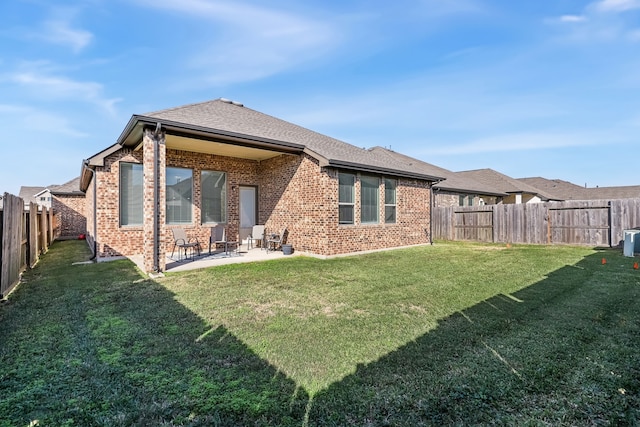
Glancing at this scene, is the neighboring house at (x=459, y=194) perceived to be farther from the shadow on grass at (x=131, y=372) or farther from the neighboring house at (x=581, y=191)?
the shadow on grass at (x=131, y=372)

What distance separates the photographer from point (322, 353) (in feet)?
10.6

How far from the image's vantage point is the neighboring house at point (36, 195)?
3086cm

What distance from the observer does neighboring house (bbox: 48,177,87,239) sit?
19391 millimetres

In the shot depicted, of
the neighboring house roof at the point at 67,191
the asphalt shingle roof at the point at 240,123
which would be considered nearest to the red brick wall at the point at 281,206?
the asphalt shingle roof at the point at 240,123

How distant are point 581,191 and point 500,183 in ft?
48.2

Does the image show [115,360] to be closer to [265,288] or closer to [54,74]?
[265,288]

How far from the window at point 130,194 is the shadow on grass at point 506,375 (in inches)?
373

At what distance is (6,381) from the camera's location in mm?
2754

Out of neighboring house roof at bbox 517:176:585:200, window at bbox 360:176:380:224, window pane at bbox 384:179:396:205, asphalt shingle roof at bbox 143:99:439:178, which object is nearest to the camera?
asphalt shingle roof at bbox 143:99:439:178

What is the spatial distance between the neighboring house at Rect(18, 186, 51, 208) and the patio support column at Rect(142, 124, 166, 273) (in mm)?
30983

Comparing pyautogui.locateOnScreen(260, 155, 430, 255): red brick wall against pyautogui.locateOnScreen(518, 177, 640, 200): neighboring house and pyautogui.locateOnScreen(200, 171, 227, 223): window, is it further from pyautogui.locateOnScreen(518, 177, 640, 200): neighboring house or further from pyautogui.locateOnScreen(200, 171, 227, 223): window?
pyautogui.locateOnScreen(518, 177, 640, 200): neighboring house

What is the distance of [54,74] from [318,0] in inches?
322

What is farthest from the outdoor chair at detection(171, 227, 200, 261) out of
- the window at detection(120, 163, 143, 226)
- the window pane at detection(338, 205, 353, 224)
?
the window pane at detection(338, 205, 353, 224)

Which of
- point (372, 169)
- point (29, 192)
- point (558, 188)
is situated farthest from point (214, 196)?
point (29, 192)
